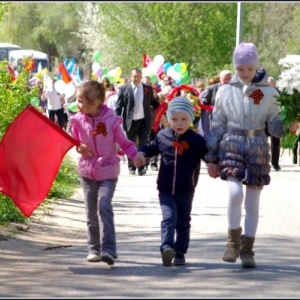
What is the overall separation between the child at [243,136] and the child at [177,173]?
16cm

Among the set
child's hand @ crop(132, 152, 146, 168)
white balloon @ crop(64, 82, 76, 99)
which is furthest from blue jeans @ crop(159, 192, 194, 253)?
white balloon @ crop(64, 82, 76, 99)

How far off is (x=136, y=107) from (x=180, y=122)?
36.7ft

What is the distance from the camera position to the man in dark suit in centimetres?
2059

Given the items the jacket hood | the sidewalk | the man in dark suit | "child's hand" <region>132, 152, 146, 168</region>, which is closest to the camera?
the sidewalk

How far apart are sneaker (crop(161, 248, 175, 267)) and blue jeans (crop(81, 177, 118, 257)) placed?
1.32 feet

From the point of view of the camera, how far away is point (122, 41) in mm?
44438

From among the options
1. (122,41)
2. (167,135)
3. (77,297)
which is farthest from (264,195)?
(122,41)

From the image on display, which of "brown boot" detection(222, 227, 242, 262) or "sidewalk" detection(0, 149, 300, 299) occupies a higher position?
"brown boot" detection(222, 227, 242, 262)

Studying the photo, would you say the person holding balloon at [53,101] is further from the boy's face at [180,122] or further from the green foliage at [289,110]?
the green foliage at [289,110]

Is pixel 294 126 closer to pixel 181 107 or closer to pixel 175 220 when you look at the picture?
pixel 181 107

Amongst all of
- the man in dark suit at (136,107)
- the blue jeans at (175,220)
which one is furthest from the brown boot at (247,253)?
the man in dark suit at (136,107)

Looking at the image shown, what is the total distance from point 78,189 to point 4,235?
5.95 m

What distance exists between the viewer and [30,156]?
Answer: 9.76 meters

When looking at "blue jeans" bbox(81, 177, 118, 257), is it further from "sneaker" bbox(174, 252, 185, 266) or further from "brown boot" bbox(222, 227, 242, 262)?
"brown boot" bbox(222, 227, 242, 262)
